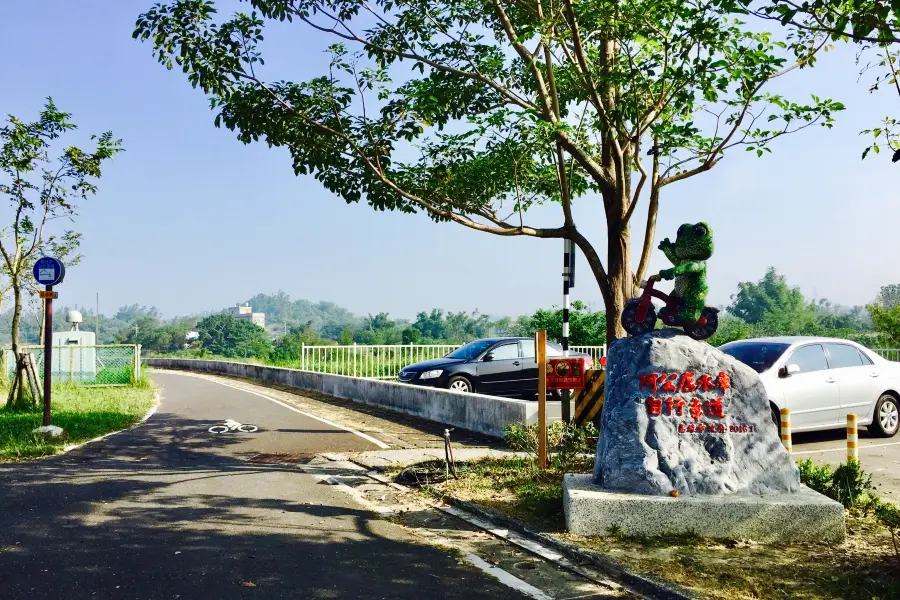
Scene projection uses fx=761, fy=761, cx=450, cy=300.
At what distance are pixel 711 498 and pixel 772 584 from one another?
4.10ft

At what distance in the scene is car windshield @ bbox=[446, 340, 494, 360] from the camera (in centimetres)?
1719

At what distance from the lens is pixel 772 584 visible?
16.6 feet

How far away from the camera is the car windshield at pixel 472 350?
17.2 m

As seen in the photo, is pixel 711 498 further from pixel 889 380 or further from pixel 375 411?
pixel 375 411

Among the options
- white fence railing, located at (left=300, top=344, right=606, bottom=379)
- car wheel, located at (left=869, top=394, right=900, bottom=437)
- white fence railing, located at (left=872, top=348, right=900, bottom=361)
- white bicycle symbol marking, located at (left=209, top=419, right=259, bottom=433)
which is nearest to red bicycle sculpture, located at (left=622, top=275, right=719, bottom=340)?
car wheel, located at (left=869, top=394, right=900, bottom=437)

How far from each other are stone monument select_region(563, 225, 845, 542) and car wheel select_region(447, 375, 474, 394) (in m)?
9.82

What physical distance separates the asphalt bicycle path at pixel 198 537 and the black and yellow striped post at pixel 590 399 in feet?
12.0

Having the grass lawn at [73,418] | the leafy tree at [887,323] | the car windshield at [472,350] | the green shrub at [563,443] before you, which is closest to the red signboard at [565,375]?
the green shrub at [563,443]

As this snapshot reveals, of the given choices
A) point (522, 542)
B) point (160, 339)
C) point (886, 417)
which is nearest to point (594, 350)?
point (886, 417)

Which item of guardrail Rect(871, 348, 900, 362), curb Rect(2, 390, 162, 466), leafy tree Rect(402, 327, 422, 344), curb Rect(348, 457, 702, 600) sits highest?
leafy tree Rect(402, 327, 422, 344)

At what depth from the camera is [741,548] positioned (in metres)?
5.91

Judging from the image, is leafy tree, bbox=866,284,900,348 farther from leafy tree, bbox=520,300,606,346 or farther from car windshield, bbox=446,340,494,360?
car windshield, bbox=446,340,494,360

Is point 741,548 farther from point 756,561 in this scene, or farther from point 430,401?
point 430,401

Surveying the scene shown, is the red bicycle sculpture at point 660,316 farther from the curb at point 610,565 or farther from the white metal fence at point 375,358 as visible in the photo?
the white metal fence at point 375,358
